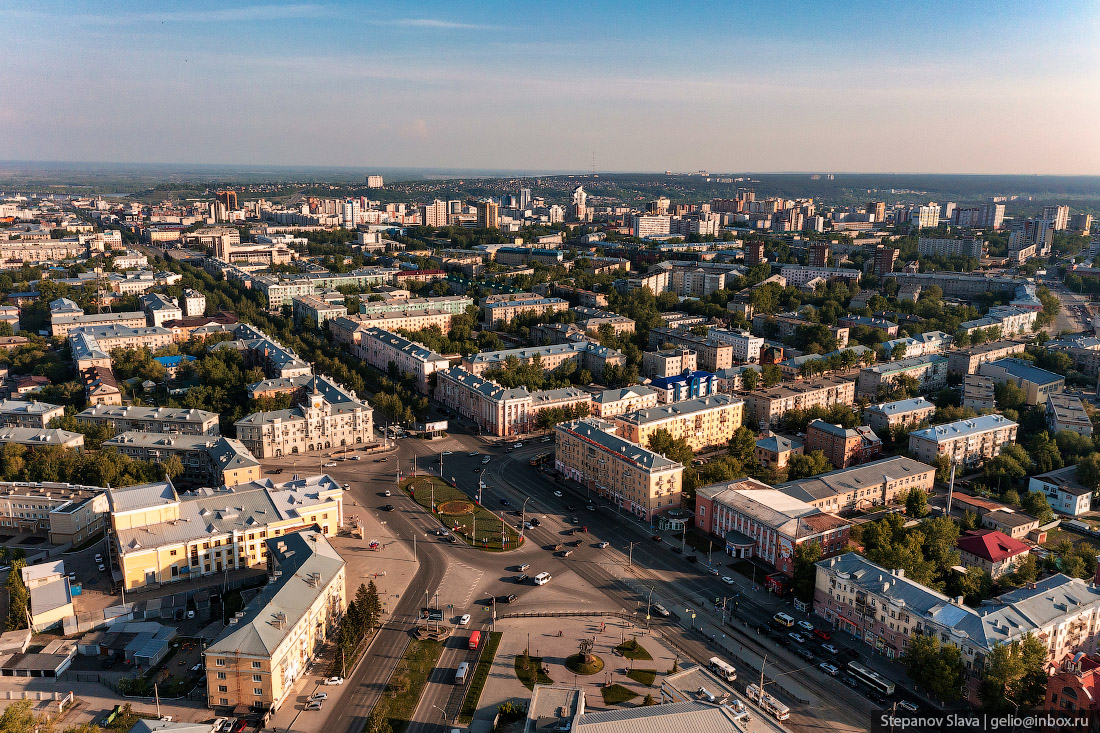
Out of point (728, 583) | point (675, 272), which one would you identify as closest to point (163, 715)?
point (728, 583)

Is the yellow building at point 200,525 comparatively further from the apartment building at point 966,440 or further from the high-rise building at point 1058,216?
the high-rise building at point 1058,216

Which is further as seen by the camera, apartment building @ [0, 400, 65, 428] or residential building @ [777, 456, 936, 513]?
apartment building @ [0, 400, 65, 428]

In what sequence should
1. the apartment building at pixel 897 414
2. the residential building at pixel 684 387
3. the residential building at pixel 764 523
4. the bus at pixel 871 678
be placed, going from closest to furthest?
the bus at pixel 871 678, the residential building at pixel 764 523, the apartment building at pixel 897 414, the residential building at pixel 684 387

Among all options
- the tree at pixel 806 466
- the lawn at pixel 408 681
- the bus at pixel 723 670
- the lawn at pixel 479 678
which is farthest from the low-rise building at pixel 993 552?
the lawn at pixel 408 681

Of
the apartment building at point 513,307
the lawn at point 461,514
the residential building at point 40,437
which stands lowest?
the lawn at point 461,514

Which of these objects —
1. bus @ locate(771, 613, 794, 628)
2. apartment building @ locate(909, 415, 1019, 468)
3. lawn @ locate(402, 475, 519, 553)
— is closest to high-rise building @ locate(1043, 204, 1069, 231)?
apartment building @ locate(909, 415, 1019, 468)

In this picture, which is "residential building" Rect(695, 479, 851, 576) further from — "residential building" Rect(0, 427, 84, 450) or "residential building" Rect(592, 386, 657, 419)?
"residential building" Rect(0, 427, 84, 450)
